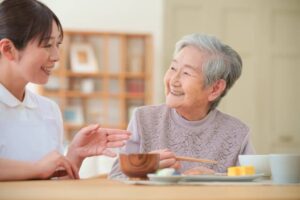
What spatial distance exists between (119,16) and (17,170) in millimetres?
5457

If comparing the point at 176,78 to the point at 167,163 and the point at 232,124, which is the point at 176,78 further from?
the point at 167,163

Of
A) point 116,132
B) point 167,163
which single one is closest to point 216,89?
point 116,132

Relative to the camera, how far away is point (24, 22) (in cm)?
216

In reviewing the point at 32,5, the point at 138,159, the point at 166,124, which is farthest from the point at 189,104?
the point at 138,159

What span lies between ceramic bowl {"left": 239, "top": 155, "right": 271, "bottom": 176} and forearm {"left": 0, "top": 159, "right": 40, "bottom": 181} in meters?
0.61

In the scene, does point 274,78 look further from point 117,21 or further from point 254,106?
point 117,21

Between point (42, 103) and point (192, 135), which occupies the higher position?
point (42, 103)

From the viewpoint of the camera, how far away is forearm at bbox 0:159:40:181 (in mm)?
1785

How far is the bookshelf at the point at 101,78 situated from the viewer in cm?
712

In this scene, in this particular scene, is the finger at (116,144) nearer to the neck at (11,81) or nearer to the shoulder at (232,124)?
the neck at (11,81)

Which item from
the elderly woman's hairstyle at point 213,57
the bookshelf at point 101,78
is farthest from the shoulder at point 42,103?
the bookshelf at point 101,78

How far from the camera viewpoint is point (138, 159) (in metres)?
1.62

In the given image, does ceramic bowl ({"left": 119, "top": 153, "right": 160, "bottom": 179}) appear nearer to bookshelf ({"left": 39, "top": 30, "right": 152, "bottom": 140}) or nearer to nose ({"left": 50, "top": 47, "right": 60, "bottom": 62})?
nose ({"left": 50, "top": 47, "right": 60, "bottom": 62})

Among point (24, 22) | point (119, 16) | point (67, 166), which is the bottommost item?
point (67, 166)
